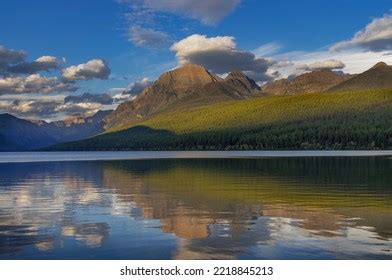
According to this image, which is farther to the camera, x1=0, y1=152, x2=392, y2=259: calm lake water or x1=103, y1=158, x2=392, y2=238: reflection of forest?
x1=103, y1=158, x2=392, y2=238: reflection of forest

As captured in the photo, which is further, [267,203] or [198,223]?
[267,203]

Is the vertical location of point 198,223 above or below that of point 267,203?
below

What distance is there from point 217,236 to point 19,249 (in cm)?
991

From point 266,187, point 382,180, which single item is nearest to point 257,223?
point 266,187

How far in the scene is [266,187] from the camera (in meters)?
57.8

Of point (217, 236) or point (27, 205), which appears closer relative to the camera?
point (217, 236)

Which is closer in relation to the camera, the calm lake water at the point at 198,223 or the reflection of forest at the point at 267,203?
the calm lake water at the point at 198,223

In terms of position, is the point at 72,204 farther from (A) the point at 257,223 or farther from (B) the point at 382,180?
(B) the point at 382,180
